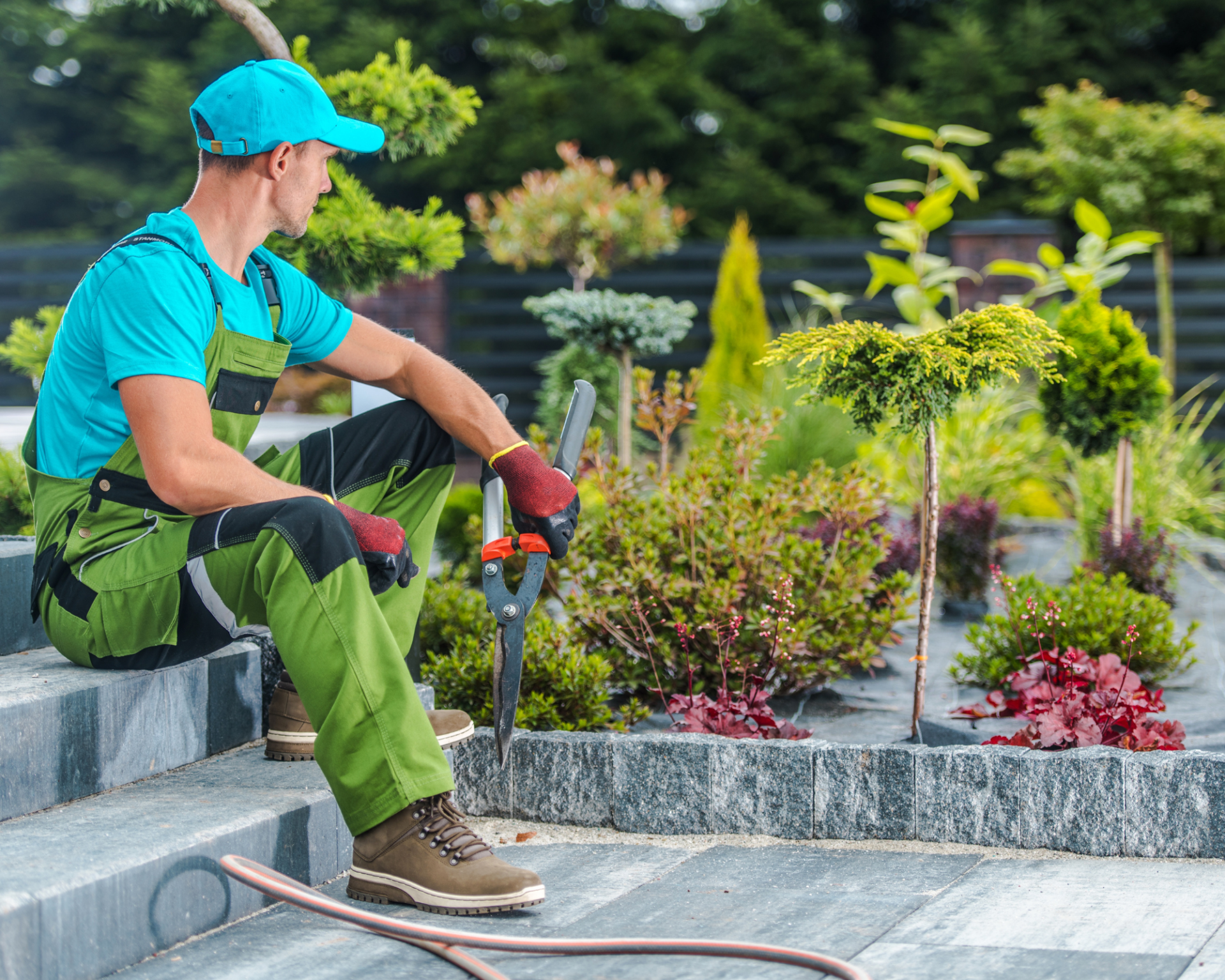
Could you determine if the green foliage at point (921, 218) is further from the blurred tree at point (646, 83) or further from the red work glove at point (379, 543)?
the blurred tree at point (646, 83)

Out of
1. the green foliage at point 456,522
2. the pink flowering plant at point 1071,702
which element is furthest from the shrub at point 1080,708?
the green foliage at point 456,522

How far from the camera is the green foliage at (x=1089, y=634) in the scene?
316cm

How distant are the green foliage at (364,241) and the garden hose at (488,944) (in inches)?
79.9

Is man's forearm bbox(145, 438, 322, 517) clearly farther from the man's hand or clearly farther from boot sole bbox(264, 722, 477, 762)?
boot sole bbox(264, 722, 477, 762)

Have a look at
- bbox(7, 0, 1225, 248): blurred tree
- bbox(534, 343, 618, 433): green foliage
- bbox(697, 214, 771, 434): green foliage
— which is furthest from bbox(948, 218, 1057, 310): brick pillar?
bbox(7, 0, 1225, 248): blurred tree

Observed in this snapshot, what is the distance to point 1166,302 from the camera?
317 inches

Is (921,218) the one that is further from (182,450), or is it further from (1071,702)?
(182,450)

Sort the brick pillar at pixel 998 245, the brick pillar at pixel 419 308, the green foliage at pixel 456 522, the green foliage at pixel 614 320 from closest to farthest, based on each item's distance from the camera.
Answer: the green foliage at pixel 456 522, the green foliage at pixel 614 320, the brick pillar at pixel 998 245, the brick pillar at pixel 419 308

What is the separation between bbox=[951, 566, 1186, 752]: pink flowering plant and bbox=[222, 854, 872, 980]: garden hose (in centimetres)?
100

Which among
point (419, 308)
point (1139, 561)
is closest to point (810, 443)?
point (1139, 561)

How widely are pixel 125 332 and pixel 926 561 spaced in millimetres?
1929

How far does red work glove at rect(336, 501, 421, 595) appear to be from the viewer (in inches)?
78.9

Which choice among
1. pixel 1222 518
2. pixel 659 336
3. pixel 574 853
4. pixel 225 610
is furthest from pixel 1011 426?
pixel 225 610

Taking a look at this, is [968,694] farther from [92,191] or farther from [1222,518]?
[92,191]
